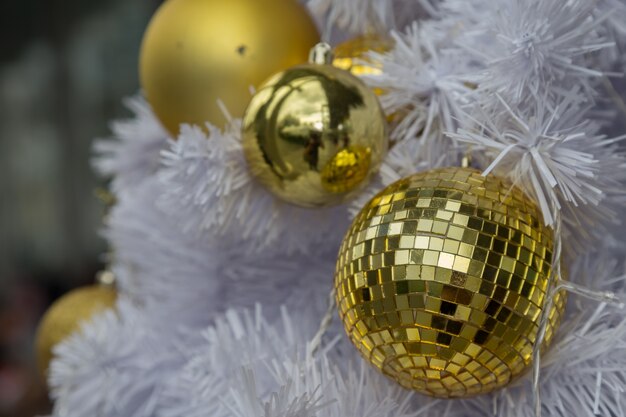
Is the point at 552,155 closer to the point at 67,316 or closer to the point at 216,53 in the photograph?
the point at 216,53

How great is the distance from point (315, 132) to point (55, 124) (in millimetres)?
2178

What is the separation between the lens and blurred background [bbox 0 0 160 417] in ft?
7.20

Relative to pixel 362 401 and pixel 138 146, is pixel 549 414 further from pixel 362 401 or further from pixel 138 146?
pixel 138 146

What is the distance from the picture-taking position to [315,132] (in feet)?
1.06

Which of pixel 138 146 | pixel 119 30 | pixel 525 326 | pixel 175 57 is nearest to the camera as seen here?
pixel 525 326

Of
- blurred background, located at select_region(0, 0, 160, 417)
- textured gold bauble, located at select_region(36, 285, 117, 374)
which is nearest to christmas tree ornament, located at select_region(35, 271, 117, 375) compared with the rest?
textured gold bauble, located at select_region(36, 285, 117, 374)

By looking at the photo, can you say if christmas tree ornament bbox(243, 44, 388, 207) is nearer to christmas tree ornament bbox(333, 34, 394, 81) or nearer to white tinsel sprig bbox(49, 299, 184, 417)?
christmas tree ornament bbox(333, 34, 394, 81)

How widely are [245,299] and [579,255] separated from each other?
0.65 feet

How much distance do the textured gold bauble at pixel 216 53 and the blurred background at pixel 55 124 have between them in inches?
69.7

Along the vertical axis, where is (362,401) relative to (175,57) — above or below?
below

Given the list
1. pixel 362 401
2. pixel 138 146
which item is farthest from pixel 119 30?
pixel 362 401

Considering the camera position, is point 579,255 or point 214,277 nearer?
point 579,255

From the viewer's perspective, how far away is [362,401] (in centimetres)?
31

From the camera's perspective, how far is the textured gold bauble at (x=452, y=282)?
26cm
